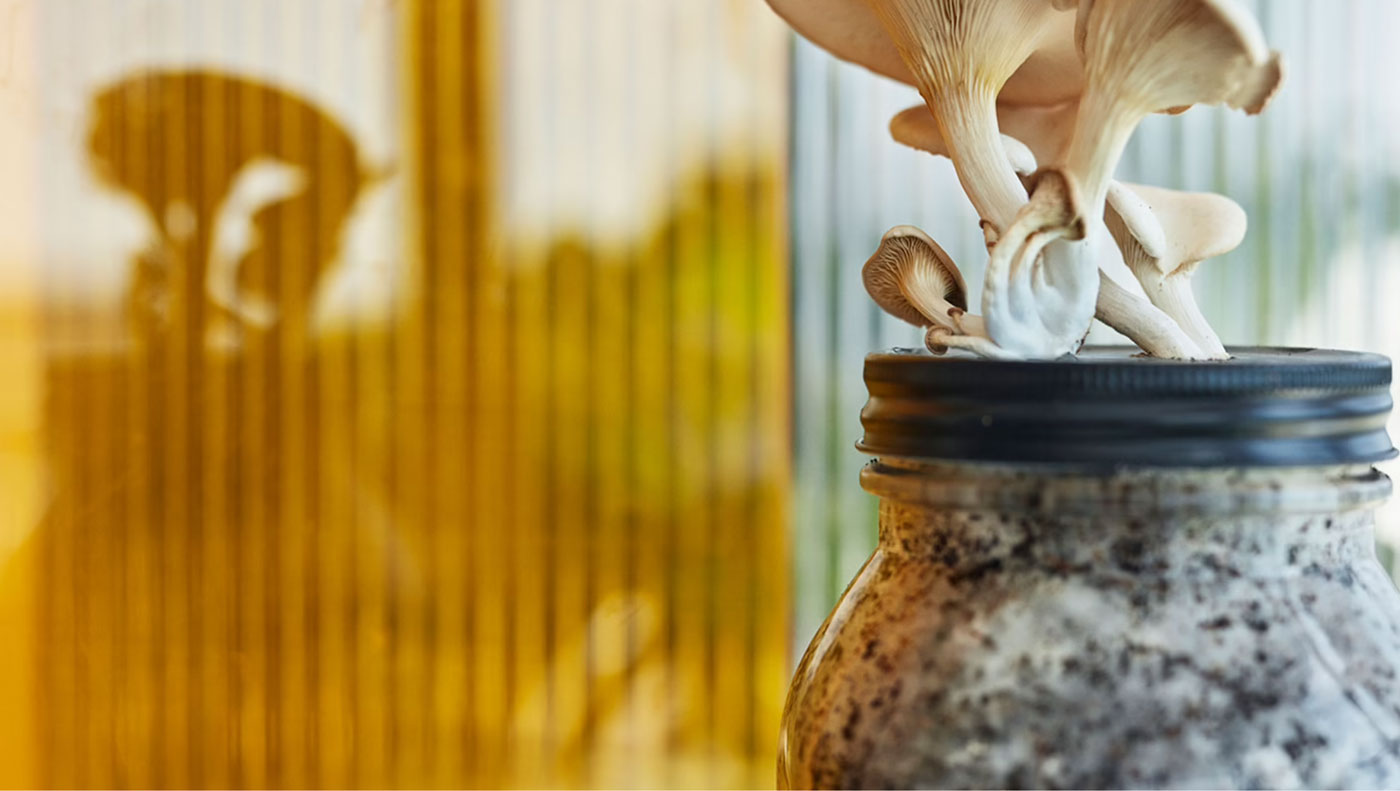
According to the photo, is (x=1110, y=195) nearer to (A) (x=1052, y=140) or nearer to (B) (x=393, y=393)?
(A) (x=1052, y=140)

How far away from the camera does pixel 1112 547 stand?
24 cm

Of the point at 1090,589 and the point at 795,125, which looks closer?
the point at 1090,589

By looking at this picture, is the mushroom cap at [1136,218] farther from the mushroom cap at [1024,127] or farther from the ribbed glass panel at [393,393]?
the ribbed glass panel at [393,393]

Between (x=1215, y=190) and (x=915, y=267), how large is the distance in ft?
4.21

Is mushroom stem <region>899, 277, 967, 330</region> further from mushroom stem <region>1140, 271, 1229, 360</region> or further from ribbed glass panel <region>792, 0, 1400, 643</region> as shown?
ribbed glass panel <region>792, 0, 1400, 643</region>

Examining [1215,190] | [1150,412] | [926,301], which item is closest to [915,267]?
[926,301]

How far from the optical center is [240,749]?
171cm

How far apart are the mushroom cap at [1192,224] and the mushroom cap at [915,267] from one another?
5 cm

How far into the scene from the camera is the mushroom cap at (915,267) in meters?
0.33

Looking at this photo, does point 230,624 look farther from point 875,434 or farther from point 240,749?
point 875,434

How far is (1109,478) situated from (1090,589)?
0.02m

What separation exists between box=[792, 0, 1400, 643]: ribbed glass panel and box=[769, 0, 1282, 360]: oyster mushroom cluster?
3.70ft

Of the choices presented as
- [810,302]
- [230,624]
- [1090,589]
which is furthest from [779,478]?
[1090,589]

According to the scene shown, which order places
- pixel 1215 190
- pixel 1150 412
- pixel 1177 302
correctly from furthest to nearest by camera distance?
pixel 1215 190 → pixel 1177 302 → pixel 1150 412
